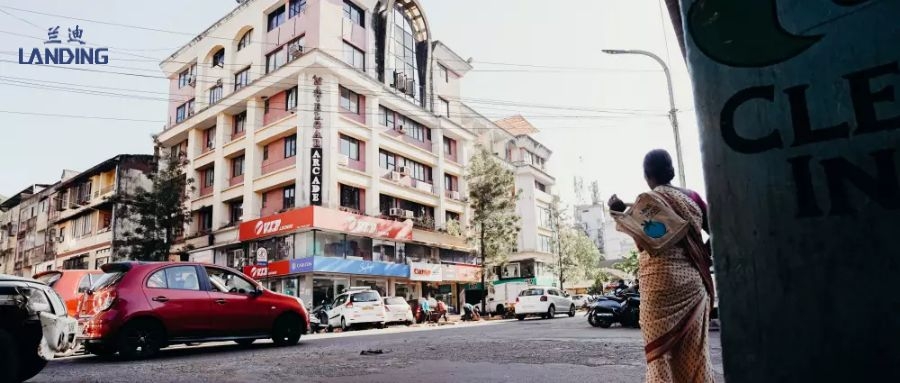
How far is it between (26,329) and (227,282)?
4113mm

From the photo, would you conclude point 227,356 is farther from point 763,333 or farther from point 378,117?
point 378,117

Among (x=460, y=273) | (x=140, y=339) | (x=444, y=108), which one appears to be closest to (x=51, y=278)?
(x=140, y=339)

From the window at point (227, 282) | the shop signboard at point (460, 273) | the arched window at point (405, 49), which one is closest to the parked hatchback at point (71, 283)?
the window at point (227, 282)

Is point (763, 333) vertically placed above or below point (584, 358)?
above

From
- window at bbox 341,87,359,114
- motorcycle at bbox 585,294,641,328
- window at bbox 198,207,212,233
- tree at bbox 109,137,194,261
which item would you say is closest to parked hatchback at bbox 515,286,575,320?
motorcycle at bbox 585,294,641,328

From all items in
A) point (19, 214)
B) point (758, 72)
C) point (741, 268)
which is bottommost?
point (741, 268)

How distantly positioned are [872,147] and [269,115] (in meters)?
30.2

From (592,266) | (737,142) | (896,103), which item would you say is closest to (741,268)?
(737,142)

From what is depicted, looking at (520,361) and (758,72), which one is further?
(520,361)

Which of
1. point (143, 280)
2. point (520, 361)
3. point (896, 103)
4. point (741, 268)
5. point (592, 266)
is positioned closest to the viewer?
point (896, 103)

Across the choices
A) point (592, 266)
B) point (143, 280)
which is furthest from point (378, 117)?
point (592, 266)

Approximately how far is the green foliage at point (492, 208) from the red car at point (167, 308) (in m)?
20.6

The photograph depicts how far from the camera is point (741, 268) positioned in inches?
39.1

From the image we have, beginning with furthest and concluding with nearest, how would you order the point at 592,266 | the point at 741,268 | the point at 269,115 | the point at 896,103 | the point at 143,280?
the point at 592,266 → the point at 269,115 → the point at 143,280 → the point at 741,268 → the point at 896,103
